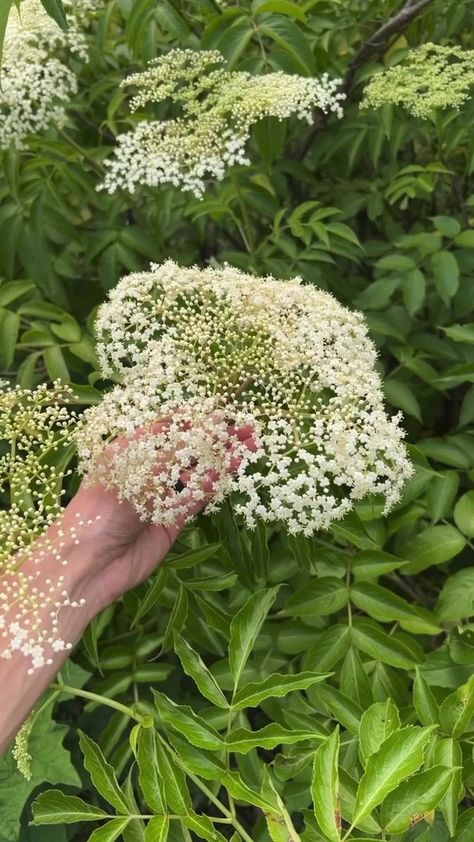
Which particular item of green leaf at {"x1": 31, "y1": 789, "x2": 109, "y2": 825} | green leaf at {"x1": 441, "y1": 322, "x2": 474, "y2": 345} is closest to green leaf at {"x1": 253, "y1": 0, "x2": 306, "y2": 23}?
green leaf at {"x1": 441, "y1": 322, "x2": 474, "y2": 345}

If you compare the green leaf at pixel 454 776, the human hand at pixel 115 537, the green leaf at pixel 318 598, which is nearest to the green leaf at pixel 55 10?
the human hand at pixel 115 537

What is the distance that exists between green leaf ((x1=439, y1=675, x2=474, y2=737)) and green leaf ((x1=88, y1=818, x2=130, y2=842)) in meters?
0.69

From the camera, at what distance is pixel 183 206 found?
3.11 meters

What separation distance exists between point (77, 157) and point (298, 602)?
218cm

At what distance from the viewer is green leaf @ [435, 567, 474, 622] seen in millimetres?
2123

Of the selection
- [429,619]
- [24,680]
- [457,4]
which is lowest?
[429,619]

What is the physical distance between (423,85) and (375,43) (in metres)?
0.48

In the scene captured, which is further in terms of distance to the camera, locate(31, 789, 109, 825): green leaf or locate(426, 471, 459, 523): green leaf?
locate(426, 471, 459, 523): green leaf

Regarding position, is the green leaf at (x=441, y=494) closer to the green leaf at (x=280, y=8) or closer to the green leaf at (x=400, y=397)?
the green leaf at (x=400, y=397)

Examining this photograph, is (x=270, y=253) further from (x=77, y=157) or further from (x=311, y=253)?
(x=77, y=157)

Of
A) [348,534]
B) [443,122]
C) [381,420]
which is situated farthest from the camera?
[443,122]

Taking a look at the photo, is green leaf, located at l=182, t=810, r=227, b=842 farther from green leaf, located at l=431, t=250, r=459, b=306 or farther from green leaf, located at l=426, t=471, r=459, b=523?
green leaf, located at l=431, t=250, r=459, b=306

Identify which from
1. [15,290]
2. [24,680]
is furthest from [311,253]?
[24,680]

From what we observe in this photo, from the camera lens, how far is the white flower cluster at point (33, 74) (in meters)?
2.84
